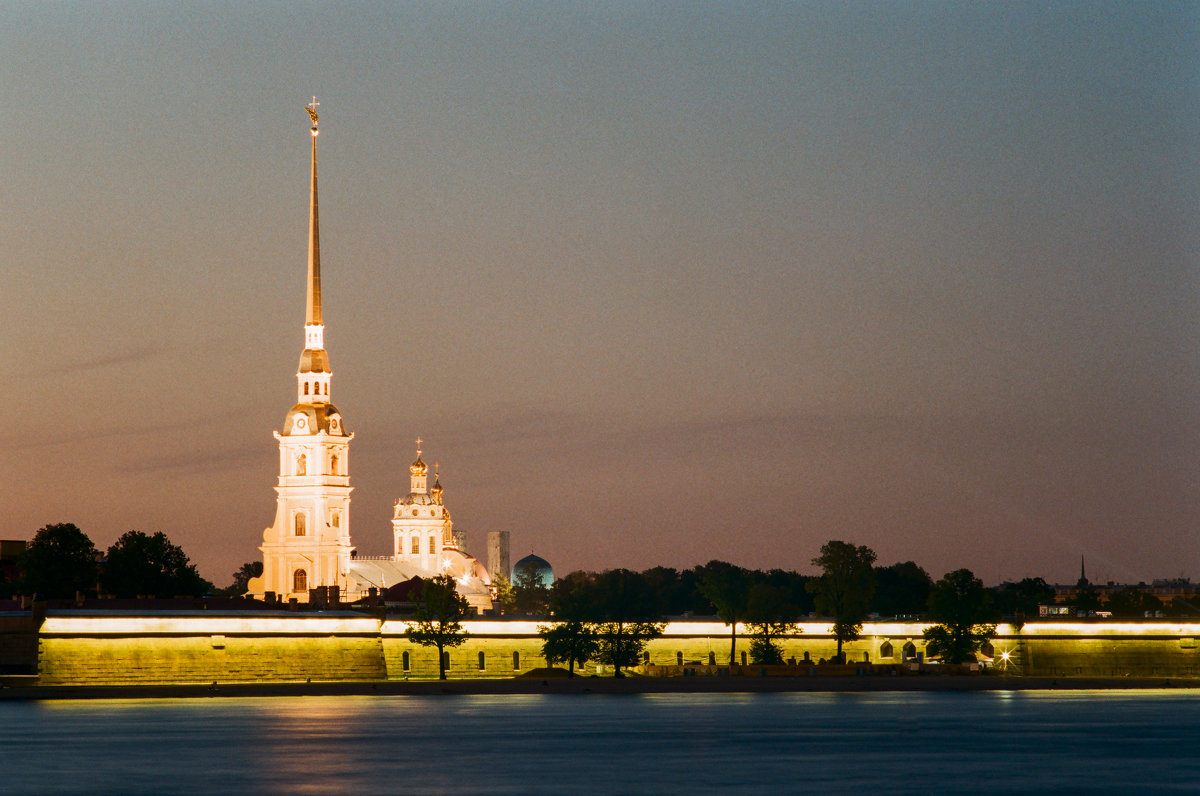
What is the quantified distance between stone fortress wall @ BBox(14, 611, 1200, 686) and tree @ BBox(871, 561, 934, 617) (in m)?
16.1

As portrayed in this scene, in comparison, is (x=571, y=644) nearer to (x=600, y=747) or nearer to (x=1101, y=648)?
(x=1101, y=648)

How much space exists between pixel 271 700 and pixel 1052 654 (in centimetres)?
5908

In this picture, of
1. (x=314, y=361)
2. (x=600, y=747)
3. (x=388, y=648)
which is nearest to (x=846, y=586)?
(x=388, y=648)

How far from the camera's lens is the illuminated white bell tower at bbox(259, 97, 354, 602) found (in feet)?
545

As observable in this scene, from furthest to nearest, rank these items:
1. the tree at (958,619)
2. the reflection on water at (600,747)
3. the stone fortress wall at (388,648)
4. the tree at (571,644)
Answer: the tree at (958,619) < the tree at (571,644) < the stone fortress wall at (388,648) < the reflection on water at (600,747)

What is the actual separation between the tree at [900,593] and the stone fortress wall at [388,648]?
52.9 ft

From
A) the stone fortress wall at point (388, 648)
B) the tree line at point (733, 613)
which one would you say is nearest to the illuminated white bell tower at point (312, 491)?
the tree line at point (733, 613)

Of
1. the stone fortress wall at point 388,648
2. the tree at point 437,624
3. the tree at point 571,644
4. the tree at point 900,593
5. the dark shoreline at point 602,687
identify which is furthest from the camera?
the tree at point 900,593

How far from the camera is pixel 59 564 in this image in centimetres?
13588

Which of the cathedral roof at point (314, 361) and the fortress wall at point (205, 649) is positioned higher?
the cathedral roof at point (314, 361)

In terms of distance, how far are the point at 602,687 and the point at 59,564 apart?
4367 centimetres

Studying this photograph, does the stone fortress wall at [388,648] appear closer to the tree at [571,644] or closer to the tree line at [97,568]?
the tree at [571,644]

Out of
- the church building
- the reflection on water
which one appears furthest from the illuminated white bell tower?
the reflection on water

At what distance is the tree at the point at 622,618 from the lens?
124 meters
